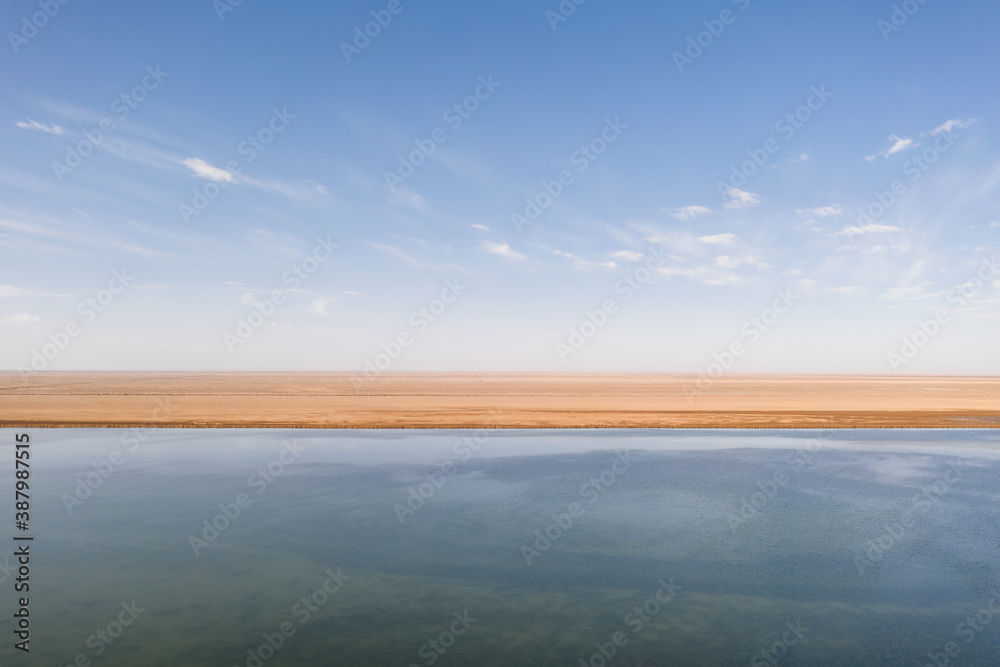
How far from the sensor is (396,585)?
1000 cm

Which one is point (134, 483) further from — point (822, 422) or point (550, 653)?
point (822, 422)

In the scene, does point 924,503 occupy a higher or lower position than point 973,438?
lower

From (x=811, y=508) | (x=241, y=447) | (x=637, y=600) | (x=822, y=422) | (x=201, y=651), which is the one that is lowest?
(x=201, y=651)

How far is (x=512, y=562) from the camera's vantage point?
11094 millimetres

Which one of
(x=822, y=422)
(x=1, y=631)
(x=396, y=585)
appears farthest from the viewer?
(x=822, y=422)

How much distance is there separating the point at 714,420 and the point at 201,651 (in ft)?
108

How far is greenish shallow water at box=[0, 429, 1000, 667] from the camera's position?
26.3ft

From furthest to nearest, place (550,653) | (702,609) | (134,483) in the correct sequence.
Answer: (134,483)
(702,609)
(550,653)

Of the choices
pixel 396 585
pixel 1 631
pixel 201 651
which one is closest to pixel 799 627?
pixel 396 585

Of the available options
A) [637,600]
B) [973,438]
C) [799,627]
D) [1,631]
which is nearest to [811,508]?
[799,627]

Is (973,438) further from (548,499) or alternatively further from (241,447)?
(241,447)

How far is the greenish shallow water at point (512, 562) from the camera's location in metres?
8.02

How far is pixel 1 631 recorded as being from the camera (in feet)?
27.4

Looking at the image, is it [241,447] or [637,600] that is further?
[241,447]
